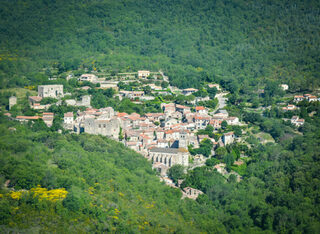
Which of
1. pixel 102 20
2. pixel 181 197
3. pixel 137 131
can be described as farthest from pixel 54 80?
pixel 102 20

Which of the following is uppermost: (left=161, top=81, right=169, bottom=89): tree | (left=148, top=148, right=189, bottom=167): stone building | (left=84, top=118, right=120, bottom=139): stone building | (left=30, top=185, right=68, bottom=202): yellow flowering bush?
(left=161, top=81, right=169, bottom=89): tree

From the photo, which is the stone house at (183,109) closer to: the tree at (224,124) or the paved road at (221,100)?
the tree at (224,124)

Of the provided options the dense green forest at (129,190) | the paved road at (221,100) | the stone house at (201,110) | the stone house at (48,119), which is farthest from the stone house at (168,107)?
the stone house at (48,119)

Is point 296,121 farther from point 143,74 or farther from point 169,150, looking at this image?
point 143,74

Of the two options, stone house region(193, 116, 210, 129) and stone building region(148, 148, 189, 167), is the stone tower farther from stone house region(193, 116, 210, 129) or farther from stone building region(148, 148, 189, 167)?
stone house region(193, 116, 210, 129)

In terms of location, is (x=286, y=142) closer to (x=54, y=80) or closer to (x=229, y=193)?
(x=229, y=193)

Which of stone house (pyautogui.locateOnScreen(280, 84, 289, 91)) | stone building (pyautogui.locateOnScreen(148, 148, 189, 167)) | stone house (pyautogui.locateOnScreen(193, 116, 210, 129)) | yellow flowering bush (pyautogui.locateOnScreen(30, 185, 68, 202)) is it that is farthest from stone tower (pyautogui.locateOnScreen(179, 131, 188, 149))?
stone house (pyautogui.locateOnScreen(280, 84, 289, 91))

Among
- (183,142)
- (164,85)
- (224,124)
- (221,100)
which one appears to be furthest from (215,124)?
(164,85)
